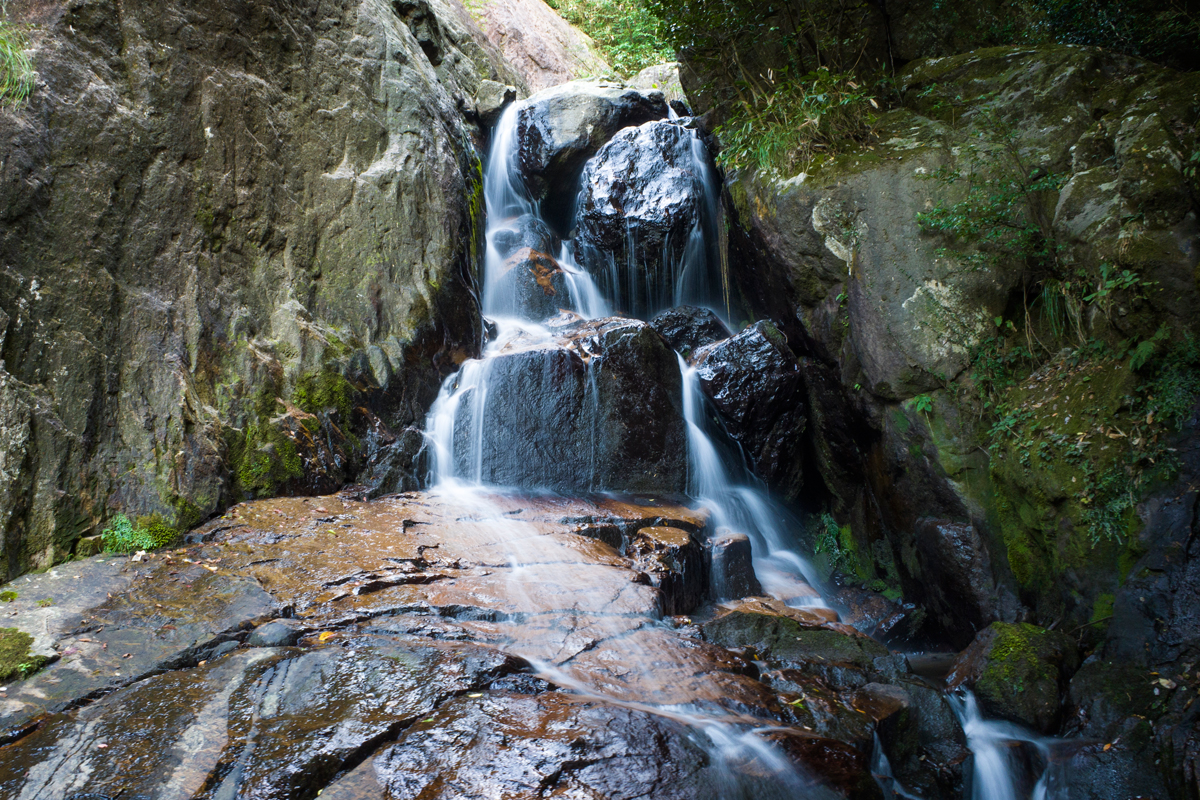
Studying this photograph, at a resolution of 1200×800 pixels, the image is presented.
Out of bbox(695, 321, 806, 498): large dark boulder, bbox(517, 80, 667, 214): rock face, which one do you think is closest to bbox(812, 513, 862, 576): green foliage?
bbox(695, 321, 806, 498): large dark boulder

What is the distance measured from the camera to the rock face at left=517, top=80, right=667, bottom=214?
13.0m

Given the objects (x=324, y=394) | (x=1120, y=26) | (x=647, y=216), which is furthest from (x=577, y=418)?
(x=1120, y=26)

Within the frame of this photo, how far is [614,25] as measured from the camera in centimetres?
2020

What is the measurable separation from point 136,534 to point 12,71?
4020mm

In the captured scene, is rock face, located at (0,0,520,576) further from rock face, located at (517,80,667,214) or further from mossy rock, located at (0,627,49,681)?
rock face, located at (517,80,667,214)

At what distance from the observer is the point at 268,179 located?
25.1ft

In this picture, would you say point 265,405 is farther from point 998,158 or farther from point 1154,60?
point 1154,60

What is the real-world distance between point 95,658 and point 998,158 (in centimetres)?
848

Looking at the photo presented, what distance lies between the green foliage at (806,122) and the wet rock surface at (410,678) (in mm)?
5305

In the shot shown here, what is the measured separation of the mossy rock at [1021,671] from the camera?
4.49 meters

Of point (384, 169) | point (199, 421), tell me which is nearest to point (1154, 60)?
point (384, 169)

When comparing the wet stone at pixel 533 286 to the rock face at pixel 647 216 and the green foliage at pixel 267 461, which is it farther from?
the green foliage at pixel 267 461

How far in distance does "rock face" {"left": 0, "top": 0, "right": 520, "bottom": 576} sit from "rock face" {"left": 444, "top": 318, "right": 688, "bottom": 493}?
0.97m

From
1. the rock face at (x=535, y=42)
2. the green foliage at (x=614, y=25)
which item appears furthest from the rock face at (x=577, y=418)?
the rock face at (x=535, y=42)
